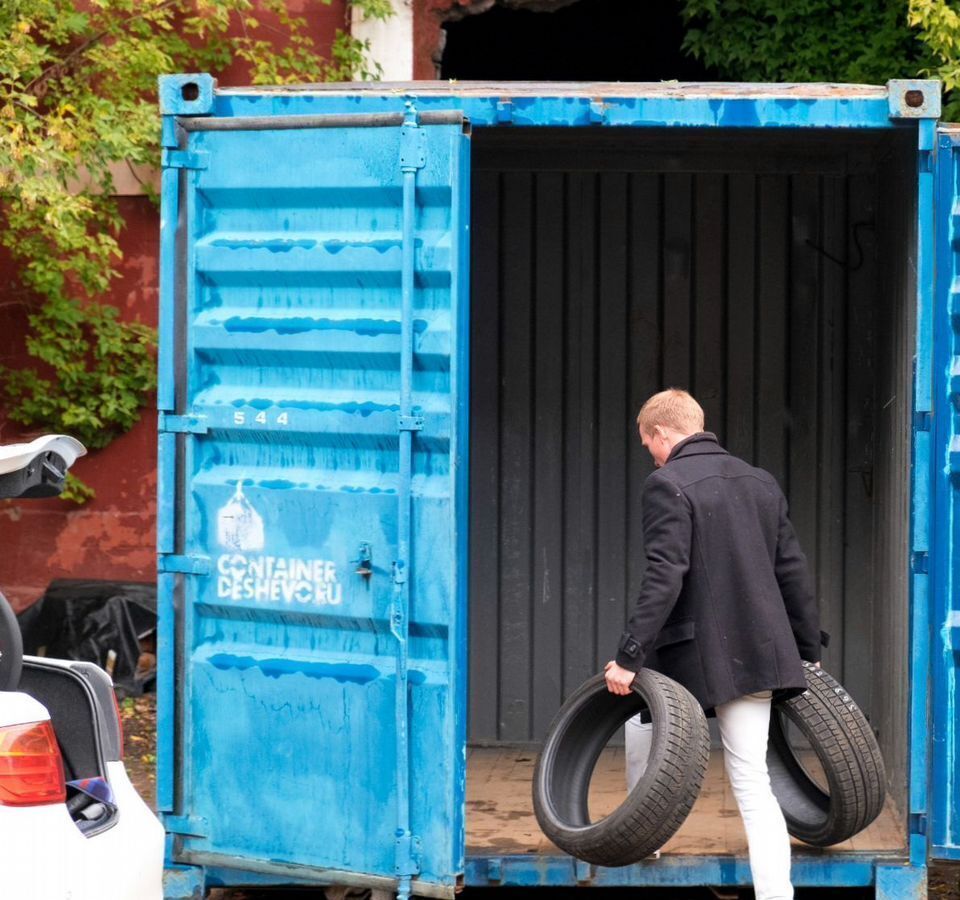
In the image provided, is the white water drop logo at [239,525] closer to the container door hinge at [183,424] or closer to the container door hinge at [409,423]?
the container door hinge at [183,424]

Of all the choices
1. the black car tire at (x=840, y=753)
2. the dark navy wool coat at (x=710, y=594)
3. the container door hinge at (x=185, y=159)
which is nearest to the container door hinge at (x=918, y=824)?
the black car tire at (x=840, y=753)

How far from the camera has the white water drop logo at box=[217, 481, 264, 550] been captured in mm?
5512

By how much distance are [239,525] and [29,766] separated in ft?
5.62

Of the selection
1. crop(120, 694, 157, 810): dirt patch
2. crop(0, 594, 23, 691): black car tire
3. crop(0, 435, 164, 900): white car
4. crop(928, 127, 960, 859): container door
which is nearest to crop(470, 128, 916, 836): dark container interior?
crop(120, 694, 157, 810): dirt patch

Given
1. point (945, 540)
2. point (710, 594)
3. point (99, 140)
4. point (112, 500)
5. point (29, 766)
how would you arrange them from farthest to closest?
point (112, 500)
point (99, 140)
point (945, 540)
point (710, 594)
point (29, 766)

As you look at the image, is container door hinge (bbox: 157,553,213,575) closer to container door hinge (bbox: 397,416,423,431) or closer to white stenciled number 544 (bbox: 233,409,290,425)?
white stenciled number 544 (bbox: 233,409,290,425)

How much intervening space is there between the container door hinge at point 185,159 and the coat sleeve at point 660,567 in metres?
2.07

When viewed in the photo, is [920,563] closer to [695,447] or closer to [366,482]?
[695,447]

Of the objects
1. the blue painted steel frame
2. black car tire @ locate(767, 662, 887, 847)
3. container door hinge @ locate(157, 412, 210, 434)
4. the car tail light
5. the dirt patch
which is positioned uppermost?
the blue painted steel frame

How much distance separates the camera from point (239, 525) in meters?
5.53

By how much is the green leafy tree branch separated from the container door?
504 centimetres

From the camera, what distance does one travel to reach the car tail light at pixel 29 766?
3.90 metres

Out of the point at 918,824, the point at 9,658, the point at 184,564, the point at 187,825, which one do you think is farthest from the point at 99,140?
the point at 918,824

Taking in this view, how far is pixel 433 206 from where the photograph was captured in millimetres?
5305
